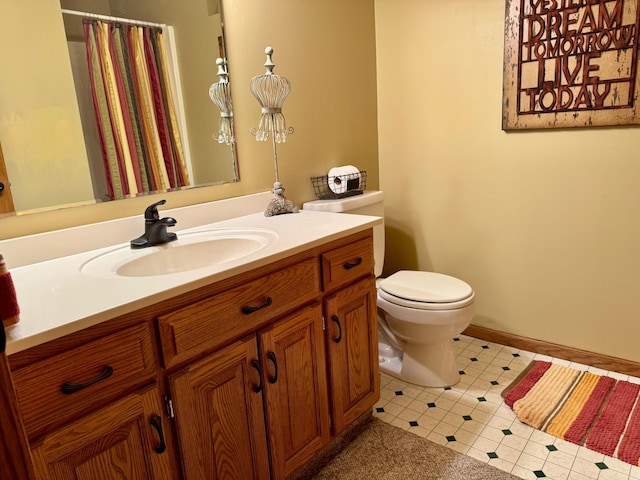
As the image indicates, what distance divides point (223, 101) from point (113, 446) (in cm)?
128

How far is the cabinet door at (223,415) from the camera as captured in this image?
3.59ft

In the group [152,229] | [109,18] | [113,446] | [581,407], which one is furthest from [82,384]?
[581,407]

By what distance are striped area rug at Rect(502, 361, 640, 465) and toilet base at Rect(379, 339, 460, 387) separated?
244mm

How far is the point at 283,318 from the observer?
133 cm

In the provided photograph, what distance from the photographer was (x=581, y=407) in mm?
1834

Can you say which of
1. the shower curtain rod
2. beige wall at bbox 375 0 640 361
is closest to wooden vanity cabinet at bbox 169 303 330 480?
the shower curtain rod

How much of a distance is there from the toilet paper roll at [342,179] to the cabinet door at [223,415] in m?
1.07

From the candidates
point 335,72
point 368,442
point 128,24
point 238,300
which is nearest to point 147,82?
point 128,24

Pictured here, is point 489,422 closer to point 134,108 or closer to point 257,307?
point 257,307

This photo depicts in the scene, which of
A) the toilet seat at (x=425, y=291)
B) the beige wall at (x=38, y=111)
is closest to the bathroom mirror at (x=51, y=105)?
the beige wall at (x=38, y=111)

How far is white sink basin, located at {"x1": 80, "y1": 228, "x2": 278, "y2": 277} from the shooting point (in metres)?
1.28

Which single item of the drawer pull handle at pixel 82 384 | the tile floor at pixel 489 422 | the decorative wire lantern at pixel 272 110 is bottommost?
the tile floor at pixel 489 422

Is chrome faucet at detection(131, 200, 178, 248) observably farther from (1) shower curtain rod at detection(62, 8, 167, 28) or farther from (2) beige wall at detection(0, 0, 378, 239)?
(1) shower curtain rod at detection(62, 8, 167, 28)

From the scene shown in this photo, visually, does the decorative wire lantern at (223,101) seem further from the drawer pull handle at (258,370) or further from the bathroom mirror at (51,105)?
the drawer pull handle at (258,370)
